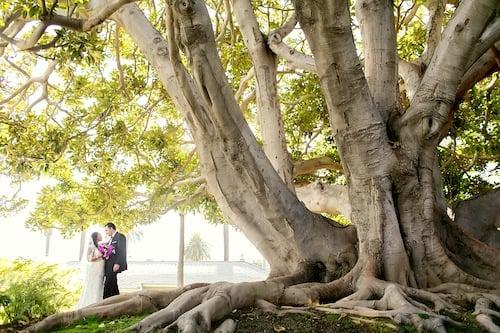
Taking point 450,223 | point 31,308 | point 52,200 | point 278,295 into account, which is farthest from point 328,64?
point 52,200

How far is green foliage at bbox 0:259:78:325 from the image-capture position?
625 cm

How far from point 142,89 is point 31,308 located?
3608 millimetres

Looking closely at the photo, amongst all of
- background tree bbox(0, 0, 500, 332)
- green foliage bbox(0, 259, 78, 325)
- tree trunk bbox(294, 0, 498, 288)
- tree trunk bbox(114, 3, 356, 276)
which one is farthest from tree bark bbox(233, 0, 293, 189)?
green foliage bbox(0, 259, 78, 325)

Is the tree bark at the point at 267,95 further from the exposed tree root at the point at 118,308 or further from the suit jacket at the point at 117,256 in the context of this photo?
the suit jacket at the point at 117,256

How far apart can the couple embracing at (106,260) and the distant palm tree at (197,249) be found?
112 feet

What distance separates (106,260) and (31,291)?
118cm

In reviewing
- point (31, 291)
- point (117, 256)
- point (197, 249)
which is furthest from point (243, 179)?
point (197, 249)

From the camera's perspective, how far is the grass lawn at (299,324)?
2793 mm

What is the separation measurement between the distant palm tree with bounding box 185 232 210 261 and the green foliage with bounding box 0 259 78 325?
3283 centimetres

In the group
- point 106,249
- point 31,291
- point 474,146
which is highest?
point 474,146

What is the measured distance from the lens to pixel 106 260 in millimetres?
6449

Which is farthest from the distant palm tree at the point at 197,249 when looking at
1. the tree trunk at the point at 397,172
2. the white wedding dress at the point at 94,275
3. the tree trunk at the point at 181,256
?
the tree trunk at the point at 397,172

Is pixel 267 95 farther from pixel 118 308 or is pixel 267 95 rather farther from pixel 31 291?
pixel 31 291

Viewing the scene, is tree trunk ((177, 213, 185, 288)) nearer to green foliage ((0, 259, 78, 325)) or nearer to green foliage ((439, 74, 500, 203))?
green foliage ((0, 259, 78, 325))
